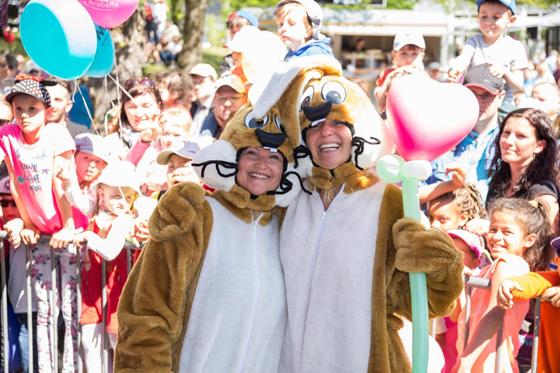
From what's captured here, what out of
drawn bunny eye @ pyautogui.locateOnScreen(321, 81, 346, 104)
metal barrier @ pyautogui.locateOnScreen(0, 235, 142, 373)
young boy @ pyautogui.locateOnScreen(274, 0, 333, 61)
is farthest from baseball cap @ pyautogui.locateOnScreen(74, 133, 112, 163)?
drawn bunny eye @ pyautogui.locateOnScreen(321, 81, 346, 104)

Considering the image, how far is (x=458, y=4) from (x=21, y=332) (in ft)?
45.8

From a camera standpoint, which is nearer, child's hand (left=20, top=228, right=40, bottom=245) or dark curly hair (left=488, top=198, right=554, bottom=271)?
dark curly hair (left=488, top=198, right=554, bottom=271)

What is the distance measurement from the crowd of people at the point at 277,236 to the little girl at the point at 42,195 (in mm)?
11

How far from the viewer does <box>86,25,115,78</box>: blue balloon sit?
17.0 feet

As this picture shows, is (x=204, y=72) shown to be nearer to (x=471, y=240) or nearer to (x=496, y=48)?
(x=496, y=48)

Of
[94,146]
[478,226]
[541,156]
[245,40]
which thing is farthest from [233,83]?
[541,156]

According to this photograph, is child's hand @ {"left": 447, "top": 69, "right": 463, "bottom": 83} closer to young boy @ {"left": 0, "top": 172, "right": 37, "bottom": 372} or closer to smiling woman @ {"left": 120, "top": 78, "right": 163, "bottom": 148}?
smiling woman @ {"left": 120, "top": 78, "right": 163, "bottom": 148}

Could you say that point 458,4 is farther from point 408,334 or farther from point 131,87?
point 408,334

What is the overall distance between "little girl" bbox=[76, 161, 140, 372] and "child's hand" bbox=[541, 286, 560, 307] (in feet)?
7.00

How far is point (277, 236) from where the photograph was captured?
3.39 metres

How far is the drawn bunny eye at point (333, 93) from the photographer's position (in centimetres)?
320

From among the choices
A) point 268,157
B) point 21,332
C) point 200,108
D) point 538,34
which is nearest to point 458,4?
point 538,34

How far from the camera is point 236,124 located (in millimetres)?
3375

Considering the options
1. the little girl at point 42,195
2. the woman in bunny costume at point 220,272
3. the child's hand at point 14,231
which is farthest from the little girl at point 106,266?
the woman in bunny costume at point 220,272
